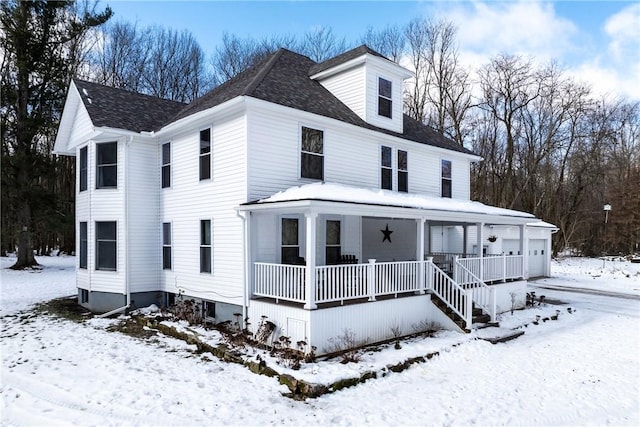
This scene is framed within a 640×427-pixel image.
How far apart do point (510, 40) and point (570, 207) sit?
15.6m

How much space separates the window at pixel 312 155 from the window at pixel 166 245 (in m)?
4.89

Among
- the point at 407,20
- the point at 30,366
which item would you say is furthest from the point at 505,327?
the point at 407,20

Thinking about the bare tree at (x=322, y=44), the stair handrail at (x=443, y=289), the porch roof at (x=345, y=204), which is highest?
the bare tree at (x=322, y=44)

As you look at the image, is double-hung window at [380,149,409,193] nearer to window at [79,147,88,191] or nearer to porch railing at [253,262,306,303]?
porch railing at [253,262,306,303]

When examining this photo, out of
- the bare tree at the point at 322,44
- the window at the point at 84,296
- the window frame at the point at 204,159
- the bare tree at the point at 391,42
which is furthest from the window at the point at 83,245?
the bare tree at the point at 391,42

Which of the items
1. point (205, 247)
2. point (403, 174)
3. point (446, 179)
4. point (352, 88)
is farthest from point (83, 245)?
point (446, 179)

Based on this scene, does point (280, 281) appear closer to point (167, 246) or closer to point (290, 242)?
point (290, 242)

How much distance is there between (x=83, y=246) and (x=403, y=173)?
37.0ft

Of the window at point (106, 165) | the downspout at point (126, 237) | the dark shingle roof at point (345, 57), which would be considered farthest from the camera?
the dark shingle roof at point (345, 57)

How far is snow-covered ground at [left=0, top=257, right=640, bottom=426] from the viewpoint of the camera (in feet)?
19.5

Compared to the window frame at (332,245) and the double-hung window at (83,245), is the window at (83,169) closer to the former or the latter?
the double-hung window at (83,245)

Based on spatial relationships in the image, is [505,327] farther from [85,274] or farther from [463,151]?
[85,274]

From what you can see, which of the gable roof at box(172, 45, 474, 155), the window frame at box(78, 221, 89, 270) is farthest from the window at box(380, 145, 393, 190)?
the window frame at box(78, 221, 89, 270)

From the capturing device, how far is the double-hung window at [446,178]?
16141 mm
